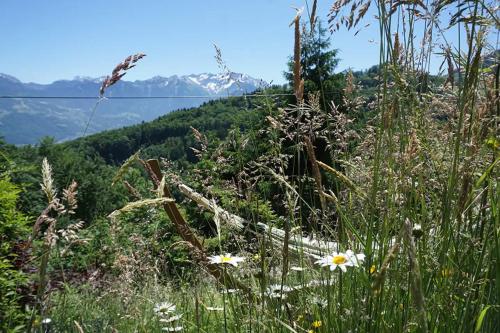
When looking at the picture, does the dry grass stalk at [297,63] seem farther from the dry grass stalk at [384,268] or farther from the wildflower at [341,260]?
the dry grass stalk at [384,268]

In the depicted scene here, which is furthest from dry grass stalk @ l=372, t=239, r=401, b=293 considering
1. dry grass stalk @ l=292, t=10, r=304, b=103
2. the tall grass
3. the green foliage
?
the green foliage

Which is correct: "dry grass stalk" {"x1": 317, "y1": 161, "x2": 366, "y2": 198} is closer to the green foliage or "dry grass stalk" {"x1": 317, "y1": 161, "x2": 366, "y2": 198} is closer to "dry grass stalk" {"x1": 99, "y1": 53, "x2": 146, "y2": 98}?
"dry grass stalk" {"x1": 99, "y1": 53, "x2": 146, "y2": 98}

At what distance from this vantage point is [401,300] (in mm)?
1213

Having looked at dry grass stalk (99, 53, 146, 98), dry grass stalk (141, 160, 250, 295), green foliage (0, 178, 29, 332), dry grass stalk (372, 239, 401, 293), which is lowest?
green foliage (0, 178, 29, 332)

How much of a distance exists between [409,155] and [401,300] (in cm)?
36

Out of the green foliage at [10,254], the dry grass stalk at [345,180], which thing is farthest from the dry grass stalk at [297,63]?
the green foliage at [10,254]

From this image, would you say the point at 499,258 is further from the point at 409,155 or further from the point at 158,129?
the point at 158,129

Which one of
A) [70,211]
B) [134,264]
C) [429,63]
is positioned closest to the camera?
[70,211]

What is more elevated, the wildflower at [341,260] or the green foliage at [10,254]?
the wildflower at [341,260]

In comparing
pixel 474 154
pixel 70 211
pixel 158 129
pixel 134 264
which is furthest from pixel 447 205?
pixel 158 129

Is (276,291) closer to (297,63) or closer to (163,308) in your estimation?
(163,308)

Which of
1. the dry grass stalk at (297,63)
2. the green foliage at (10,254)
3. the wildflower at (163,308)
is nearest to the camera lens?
the dry grass stalk at (297,63)

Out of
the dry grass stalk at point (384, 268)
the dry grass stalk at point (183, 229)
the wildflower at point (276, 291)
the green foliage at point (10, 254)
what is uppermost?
the dry grass stalk at point (384, 268)

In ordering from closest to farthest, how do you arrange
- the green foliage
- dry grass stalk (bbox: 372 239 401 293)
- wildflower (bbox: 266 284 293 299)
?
dry grass stalk (bbox: 372 239 401 293) < wildflower (bbox: 266 284 293 299) < the green foliage
